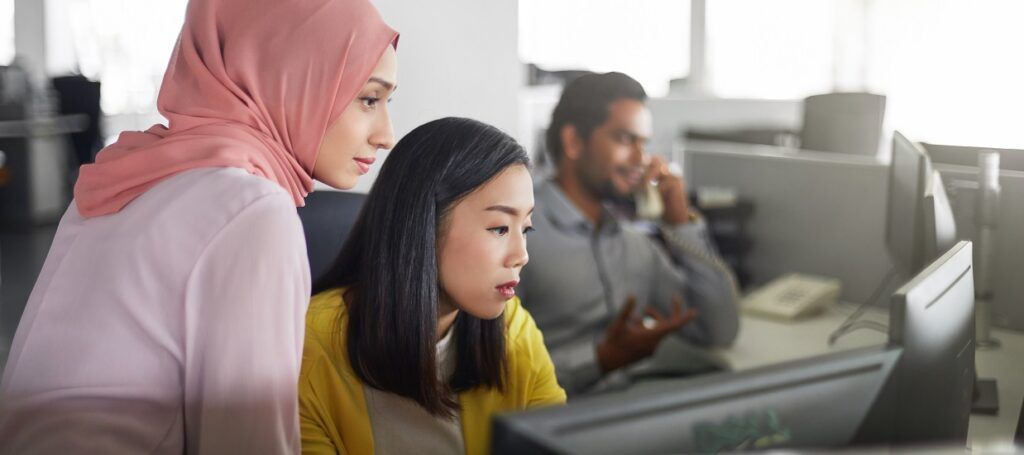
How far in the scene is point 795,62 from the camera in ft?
20.4

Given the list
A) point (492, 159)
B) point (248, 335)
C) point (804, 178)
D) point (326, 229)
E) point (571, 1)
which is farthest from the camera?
point (571, 1)

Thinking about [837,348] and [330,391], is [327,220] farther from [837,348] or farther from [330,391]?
[837,348]

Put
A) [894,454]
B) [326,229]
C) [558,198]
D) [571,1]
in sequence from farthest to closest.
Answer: [571,1] → [558,198] → [326,229] → [894,454]

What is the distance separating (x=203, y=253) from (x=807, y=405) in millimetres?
554

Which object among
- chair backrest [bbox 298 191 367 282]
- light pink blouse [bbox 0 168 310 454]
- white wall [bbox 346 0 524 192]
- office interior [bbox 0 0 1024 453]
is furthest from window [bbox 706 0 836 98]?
light pink blouse [bbox 0 168 310 454]

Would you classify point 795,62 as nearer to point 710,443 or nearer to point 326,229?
point 326,229

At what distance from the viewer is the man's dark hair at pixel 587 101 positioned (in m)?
1.84

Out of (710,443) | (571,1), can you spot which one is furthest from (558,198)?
(571,1)

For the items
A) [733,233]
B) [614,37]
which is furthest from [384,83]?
[614,37]

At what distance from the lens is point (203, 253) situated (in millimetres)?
927

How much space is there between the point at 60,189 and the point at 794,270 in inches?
71.1

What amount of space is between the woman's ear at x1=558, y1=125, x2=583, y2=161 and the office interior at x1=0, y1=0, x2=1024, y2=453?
0.31ft

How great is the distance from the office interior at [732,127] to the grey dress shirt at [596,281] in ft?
0.31

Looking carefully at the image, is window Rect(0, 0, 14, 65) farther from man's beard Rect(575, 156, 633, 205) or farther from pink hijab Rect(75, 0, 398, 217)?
man's beard Rect(575, 156, 633, 205)
